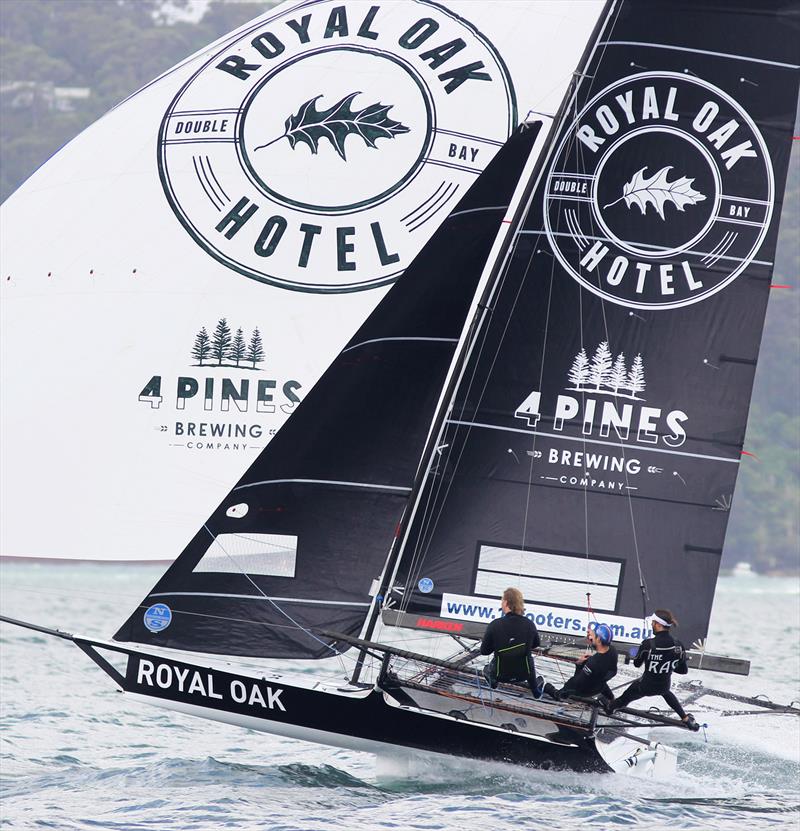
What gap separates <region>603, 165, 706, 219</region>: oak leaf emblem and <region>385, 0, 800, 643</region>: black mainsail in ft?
0.03

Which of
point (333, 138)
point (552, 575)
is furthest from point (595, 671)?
point (333, 138)

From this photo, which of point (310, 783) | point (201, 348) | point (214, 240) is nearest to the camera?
point (310, 783)

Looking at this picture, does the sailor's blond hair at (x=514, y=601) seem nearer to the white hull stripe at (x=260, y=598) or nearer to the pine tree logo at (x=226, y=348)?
the white hull stripe at (x=260, y=598)

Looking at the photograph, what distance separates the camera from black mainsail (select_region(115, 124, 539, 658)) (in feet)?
31.9

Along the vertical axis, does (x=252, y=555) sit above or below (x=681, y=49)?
below

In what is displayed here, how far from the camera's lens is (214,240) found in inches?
446

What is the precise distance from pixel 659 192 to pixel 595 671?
347cm

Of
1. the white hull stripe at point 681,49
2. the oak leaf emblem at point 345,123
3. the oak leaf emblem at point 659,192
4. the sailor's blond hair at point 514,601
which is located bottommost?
the sailor's blond hair at point 514,601

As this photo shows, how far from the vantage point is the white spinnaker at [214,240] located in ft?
35.2

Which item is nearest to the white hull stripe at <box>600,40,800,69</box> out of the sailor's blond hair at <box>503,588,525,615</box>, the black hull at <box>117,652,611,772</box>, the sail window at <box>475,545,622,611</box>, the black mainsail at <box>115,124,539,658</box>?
the black mainsail at <box>115,124,539,658</box>

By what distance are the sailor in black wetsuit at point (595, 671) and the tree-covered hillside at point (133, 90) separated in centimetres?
5220

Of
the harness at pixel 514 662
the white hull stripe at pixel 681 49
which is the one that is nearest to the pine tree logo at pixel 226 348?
the harness at pixel 514 662

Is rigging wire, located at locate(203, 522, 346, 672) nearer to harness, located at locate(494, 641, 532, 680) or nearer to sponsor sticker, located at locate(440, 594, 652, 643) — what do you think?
sponsor sticker, located at locate(440, 594, 652, 643)

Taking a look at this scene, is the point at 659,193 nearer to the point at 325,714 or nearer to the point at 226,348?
the point at 226,348
